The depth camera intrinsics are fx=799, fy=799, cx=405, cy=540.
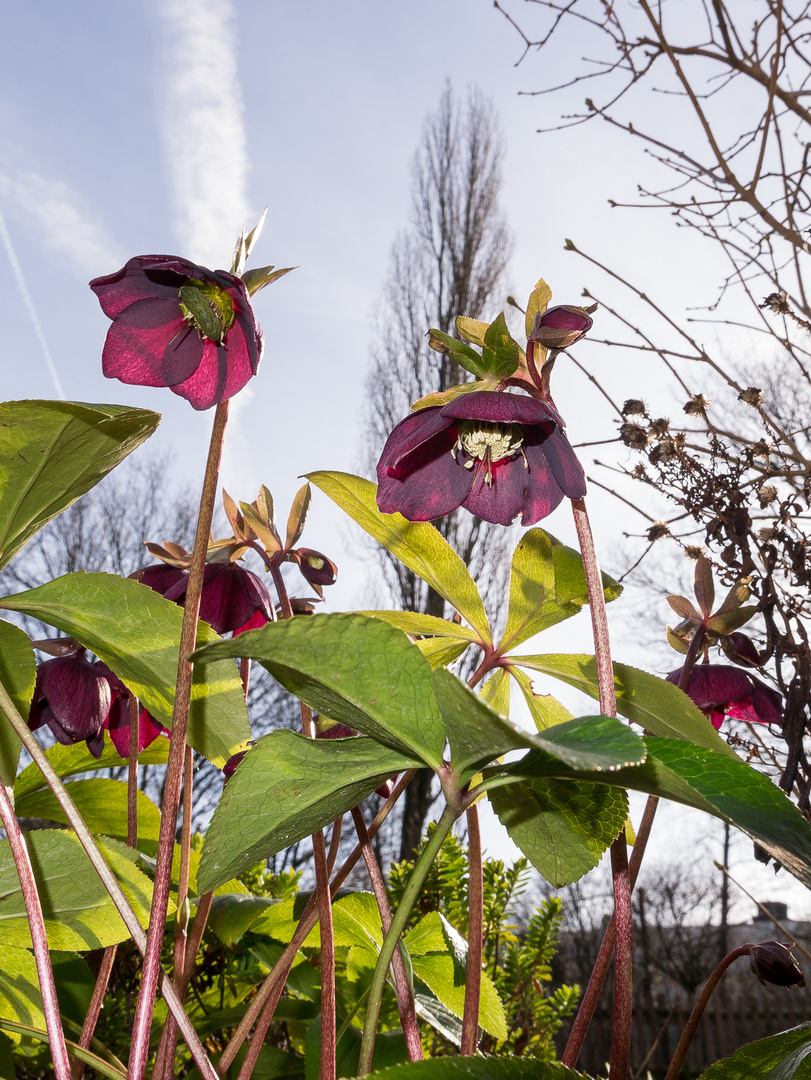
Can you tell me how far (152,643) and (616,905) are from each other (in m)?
0.27

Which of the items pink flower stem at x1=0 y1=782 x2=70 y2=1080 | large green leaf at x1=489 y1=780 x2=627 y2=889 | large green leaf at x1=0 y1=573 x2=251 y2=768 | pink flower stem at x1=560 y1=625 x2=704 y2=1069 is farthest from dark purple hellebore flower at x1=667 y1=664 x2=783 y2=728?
pink flower stem at x1=0 y1=782 x2=70 y2=1080

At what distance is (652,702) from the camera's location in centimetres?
46

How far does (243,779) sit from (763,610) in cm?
55

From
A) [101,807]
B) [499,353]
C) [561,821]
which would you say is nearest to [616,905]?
[561,821]

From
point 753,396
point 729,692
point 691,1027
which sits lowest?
point 691,1027

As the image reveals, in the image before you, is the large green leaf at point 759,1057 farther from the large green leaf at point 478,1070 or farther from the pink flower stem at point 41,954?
the pink flower stem at point 41,954

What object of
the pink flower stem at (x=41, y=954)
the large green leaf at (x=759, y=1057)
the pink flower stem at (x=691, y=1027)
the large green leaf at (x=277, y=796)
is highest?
the large green leaf at (x=277, y=796)

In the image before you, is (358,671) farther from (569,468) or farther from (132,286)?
(132,286)

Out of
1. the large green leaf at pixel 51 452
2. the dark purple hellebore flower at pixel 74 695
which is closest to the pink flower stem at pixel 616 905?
the large green leaf at pixel 51 452

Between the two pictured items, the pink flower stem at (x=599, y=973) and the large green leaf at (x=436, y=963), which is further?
the large green leaf at (x=436, y=963)

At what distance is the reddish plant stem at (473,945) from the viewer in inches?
15.1

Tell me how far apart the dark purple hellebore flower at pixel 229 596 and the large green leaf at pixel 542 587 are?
0.71 feet

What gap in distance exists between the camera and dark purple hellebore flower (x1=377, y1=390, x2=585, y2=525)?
445 millimetres

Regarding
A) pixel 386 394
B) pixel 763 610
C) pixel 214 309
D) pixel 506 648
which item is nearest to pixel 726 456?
pixel 763 610
